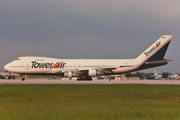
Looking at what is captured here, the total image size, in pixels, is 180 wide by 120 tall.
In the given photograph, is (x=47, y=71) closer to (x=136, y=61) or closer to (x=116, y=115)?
(x=136, y=61)

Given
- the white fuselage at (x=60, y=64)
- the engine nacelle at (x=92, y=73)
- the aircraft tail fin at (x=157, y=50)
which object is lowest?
the engine nacelle at (x=92, y=73)

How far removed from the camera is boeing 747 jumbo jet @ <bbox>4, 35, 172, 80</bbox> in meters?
52.5

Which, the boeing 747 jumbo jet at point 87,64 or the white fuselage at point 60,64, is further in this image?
the white fuselage at point 60,64

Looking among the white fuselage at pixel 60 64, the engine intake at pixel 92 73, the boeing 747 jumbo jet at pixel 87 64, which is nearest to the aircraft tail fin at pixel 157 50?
the boeing 747 jumbo jet at pixel 87 64

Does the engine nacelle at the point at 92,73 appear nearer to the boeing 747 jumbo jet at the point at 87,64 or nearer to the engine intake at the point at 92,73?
the engine intake at the point at 92,73

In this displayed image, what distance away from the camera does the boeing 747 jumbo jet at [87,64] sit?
52.5 m

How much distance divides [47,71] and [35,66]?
8.55 feet

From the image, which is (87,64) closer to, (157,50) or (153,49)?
(153,49)

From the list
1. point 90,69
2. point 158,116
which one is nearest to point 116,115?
point 158,116

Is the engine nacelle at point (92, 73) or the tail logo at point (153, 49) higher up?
the tail logo at point (153, 49)

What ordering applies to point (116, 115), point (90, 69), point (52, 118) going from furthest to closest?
1. point (90, 69)
2. point (116, 115)
3. point (52, 118)

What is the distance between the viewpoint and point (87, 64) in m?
53.4

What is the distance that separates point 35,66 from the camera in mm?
52969

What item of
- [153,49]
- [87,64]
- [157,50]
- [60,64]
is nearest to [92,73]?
[87,64]
